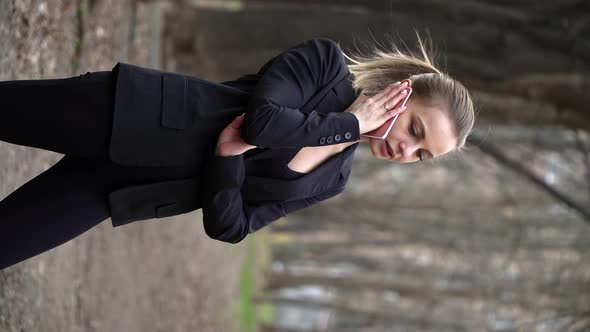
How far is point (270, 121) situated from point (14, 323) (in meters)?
2.55

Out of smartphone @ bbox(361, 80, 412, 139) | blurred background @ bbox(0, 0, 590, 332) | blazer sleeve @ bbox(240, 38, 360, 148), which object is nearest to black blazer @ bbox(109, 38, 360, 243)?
blazer sleeve @ bbox(240, 38, 360, 148)

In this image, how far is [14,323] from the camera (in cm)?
412

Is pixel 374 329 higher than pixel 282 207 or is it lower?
lower

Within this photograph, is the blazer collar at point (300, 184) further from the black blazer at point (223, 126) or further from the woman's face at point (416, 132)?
the woman's face at point (416, 132)

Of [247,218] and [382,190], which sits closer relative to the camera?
[247,218]

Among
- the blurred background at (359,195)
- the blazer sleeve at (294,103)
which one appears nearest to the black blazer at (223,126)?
the blazer sleeve at (294,103)

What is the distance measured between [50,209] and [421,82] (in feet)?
5.33

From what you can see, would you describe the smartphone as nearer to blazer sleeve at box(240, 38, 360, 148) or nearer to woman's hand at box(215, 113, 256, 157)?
blazer sleeve at box(240, 38, 360, 148)

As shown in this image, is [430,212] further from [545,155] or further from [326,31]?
[326,31]

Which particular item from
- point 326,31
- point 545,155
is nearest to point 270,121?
point 326,31

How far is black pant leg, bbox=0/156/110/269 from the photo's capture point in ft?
9.11

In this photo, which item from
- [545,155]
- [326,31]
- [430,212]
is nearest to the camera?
[326,31]

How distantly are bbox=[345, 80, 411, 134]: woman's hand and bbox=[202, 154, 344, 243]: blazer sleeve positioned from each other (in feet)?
1.65

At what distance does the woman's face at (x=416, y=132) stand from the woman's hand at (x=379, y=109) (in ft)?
0.23
